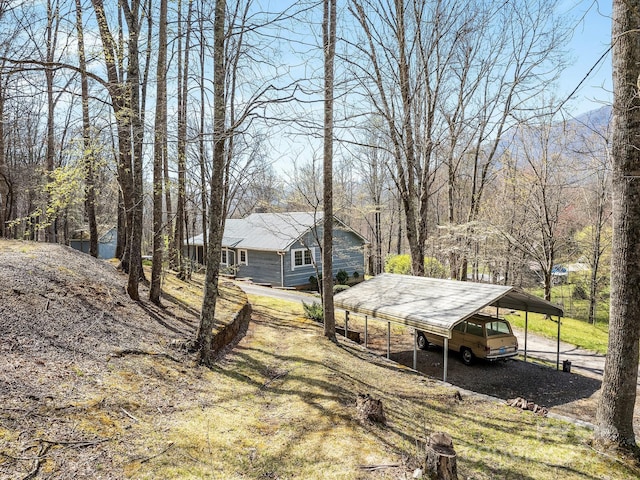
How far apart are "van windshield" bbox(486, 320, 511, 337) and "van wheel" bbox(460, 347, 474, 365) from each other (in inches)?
35.4

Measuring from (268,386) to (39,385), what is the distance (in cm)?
354

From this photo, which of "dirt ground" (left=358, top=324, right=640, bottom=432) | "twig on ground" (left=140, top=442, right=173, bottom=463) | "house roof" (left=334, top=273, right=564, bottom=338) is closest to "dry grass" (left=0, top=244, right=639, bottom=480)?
"twig on ground" (left=140, top=442, right=173, bottom=463)

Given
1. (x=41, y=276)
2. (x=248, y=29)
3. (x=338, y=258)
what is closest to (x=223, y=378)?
(x=41, y=276)

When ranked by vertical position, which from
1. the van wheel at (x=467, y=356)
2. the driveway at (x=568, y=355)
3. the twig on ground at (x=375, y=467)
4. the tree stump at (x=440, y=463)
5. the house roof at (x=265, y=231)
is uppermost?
the house roof at (x=265, y=231)

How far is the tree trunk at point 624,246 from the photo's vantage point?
18.6 feet

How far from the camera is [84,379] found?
5137mm

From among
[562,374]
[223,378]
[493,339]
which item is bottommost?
[562,374]

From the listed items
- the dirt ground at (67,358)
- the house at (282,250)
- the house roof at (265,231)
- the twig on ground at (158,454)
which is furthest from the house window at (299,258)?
the twig on ground at (158,454)

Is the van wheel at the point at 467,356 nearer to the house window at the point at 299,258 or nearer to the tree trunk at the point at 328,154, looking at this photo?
the tree trunk at the point at 328,154

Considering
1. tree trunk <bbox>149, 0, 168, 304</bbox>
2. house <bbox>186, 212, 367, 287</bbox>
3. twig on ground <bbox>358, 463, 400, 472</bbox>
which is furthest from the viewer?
house <bbox>186, 212, 367, 287</bbox>

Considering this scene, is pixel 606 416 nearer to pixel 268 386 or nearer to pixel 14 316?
pixel 268 386

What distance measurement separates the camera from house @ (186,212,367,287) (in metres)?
25.4

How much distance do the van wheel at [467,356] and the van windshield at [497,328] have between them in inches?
35.4

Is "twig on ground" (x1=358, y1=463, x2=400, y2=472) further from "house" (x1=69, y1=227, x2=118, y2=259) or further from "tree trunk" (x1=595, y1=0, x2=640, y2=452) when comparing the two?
"house" (x1=69, y1=227, x2=118, y2=259)
